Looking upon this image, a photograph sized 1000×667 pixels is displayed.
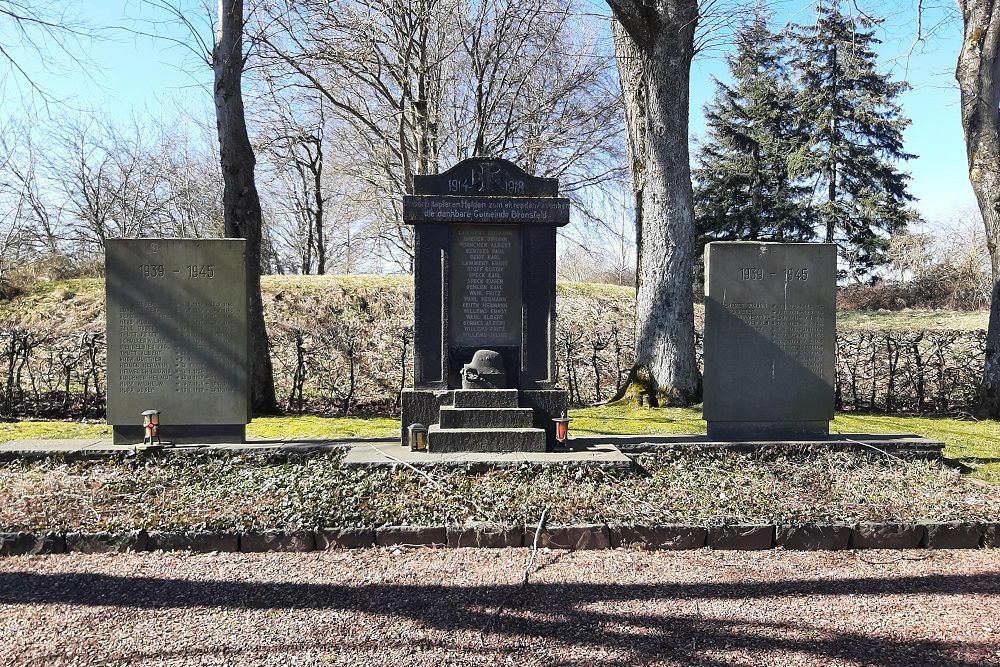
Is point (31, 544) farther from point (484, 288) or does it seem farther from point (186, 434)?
point (484, 288)

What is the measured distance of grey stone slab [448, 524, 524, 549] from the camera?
15.5 ft

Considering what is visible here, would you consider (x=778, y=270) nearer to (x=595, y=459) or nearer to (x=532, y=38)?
(x=595, y=459)

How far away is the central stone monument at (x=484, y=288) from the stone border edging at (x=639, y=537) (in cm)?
184

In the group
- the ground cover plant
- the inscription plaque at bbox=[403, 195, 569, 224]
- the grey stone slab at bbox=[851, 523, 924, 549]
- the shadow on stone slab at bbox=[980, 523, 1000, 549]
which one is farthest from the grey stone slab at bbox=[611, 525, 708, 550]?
the inscription plaque at bbox=[403, 195, 569, 224]

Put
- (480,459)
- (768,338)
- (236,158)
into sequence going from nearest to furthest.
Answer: (480,459) → (768,338) → (236,158)

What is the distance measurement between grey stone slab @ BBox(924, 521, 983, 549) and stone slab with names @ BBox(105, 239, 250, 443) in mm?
6268

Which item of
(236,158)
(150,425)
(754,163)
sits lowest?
(150,425)

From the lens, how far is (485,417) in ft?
20.8

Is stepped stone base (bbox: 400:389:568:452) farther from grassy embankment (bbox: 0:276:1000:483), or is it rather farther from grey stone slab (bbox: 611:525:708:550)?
grey stone slab (bbox: 611:525:708:550)

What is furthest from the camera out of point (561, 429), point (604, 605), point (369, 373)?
point (369, 373)

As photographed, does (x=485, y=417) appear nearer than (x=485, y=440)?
No

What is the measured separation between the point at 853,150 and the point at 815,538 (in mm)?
27709

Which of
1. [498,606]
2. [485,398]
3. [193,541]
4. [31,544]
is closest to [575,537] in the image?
[498,606]

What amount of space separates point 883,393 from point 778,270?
7014 mm
